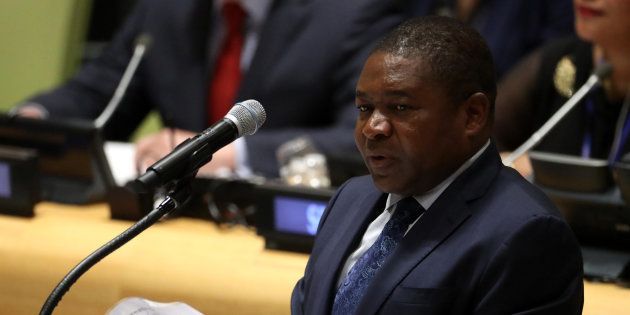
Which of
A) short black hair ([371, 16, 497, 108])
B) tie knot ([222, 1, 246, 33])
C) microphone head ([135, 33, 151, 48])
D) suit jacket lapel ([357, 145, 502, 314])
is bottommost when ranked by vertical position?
microphone head ([135, 33, 151, 48])

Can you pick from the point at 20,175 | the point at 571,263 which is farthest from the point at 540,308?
the point at 20,175

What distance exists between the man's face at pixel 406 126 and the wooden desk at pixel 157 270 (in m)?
0.58

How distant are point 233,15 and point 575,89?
0.96m

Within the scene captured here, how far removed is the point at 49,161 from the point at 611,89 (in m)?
1.32

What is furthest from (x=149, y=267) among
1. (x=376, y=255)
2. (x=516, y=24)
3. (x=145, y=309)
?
(x=516, y=24)

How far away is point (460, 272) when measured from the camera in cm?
140

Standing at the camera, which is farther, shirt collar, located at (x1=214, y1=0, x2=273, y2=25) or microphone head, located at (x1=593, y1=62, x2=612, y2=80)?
shirt collar, located at (x1=214, y1=0, x2=273, y2=25)

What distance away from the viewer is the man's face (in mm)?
1408

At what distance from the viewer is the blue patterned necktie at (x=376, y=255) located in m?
1.49

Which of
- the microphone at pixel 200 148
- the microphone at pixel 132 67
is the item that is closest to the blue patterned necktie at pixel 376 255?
the microphone at pixel 200 148

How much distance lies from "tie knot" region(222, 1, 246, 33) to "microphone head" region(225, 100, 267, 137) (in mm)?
1658

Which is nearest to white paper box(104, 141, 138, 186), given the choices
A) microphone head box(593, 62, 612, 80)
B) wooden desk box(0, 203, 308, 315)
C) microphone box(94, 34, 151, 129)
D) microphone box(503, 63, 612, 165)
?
microphone box(94, 34, 151, 129)

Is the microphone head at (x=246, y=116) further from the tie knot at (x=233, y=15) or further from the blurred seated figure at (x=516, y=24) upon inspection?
the blurred seated figure at (x=516, y=24)

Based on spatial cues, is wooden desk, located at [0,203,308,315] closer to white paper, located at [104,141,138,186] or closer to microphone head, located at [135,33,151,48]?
white paper, located at [104,141,138,186]
